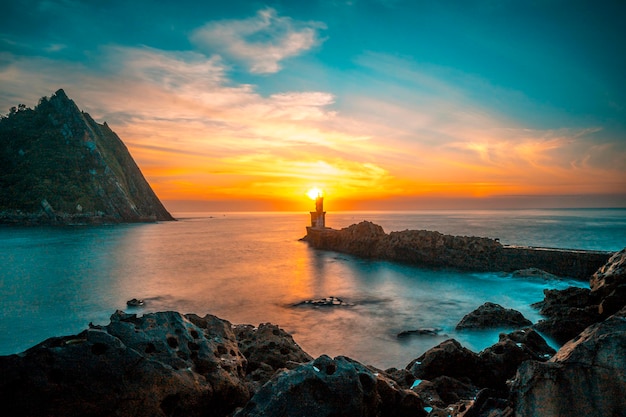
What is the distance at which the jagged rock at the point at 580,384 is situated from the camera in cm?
287

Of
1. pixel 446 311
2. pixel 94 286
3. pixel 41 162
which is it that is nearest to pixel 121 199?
pixel 41 162

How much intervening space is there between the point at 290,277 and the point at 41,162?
354 ft

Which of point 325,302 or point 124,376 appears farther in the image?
point 325,302

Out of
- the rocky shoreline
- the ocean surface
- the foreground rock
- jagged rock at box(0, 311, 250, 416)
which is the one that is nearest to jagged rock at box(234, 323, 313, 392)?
the rocky shoreline

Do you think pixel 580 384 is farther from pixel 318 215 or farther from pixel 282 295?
pixel 318 215

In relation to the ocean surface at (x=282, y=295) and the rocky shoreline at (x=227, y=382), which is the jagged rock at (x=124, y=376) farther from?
the ocean surface at (x=282, y=295)

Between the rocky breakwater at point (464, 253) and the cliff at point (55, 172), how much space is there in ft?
304

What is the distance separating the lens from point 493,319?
541 inches

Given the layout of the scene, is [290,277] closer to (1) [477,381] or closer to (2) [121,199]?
(1) [477,381]

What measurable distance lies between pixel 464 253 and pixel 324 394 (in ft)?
95.8

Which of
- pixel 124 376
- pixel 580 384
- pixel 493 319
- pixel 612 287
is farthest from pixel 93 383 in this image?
pixel 493 319

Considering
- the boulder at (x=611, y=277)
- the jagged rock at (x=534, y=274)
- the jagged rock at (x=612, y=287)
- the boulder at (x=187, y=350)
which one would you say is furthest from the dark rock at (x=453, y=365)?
the jagged rock at (x=534, y=274)

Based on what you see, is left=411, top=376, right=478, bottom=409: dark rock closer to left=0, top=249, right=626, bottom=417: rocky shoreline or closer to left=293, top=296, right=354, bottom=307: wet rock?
left=0, top=249, right=626, bottom=417: rocky shoreline

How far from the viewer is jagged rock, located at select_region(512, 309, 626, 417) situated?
2.87 metres
